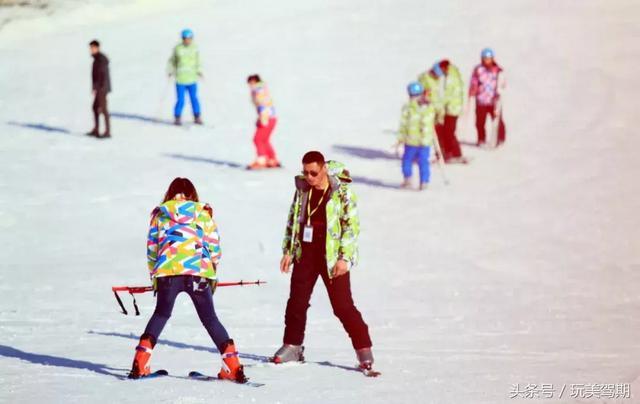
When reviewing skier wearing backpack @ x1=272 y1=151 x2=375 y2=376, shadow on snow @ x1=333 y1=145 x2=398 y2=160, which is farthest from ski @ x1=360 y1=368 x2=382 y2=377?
shadow on snow @ x1=333 y1=145 x2=398 y2=160

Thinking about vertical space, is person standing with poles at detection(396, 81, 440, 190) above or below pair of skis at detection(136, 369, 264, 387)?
above

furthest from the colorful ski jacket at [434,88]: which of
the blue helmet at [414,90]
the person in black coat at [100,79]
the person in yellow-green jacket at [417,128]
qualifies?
the person in black coat at [100,79]

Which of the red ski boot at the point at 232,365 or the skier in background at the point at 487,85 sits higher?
the skier in background at the point at 487,85

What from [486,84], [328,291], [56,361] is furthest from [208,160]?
[328,291]

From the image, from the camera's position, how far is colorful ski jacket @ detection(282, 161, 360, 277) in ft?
31.7

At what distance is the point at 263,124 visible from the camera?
20.7 m

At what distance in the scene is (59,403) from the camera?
8.66m

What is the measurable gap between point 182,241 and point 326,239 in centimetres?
102

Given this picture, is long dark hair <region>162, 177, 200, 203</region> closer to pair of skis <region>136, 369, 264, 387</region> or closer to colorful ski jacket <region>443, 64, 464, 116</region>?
pair of skis <region>136, 369, 264, 387</region>

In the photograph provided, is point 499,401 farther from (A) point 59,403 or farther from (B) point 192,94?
(B) point 192,94

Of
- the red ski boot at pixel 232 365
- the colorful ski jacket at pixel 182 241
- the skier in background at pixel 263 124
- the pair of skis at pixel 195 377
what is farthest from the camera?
the skier in background at pixel 263 124

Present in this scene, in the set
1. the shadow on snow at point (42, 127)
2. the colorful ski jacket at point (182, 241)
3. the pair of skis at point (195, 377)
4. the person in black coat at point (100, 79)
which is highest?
the person in black coat at point (100, 79)

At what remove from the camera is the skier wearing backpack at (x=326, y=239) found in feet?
31.7

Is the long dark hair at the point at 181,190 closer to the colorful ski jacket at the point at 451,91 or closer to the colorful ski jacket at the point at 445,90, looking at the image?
the colorful ski jacket at the point at 445,90
